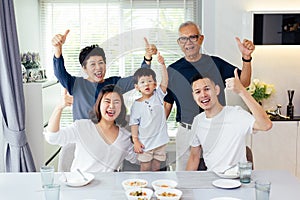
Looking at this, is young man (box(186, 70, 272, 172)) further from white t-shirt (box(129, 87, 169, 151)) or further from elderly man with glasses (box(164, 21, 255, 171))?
white t-shirt (box(129, 87, 169, 151))

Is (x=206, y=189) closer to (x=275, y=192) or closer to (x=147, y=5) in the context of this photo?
(x=275, y=192)

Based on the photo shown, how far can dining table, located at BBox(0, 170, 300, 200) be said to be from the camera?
1.78 metres

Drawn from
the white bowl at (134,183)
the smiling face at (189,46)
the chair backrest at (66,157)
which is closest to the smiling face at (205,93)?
the smiling face at (189,46)

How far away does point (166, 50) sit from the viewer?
6.55 ft

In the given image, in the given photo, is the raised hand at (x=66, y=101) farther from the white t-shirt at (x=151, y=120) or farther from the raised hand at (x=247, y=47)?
the raised hand at (x=247, y=47)

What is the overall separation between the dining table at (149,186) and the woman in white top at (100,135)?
3.0 inches

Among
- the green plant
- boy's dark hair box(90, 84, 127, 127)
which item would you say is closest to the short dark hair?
boy's dark hair box(90, 84, 127, 127)

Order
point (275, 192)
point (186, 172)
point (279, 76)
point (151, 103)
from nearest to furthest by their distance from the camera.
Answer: point (275, 192)
point (151, 103)
point (186, 172)
point (279, 76)

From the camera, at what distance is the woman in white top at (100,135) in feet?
6.40

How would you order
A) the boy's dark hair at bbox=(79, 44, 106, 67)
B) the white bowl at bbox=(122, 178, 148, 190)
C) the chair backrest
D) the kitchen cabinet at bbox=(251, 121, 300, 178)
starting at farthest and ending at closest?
the kitchen cabinet at bbox=(251, 121, 300, 178), the chair backrest, the boy's dark hair at bbox=(79, 44, 106, 67), the white bowl at bbox=(122, 178, 148, 190)

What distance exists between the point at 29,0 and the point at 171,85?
7.31 feet

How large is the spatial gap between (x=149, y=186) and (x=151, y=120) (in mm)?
318

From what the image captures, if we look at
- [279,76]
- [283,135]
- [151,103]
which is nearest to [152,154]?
[151,103]

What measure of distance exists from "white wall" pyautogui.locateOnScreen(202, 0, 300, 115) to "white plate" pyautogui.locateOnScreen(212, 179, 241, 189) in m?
1.54
